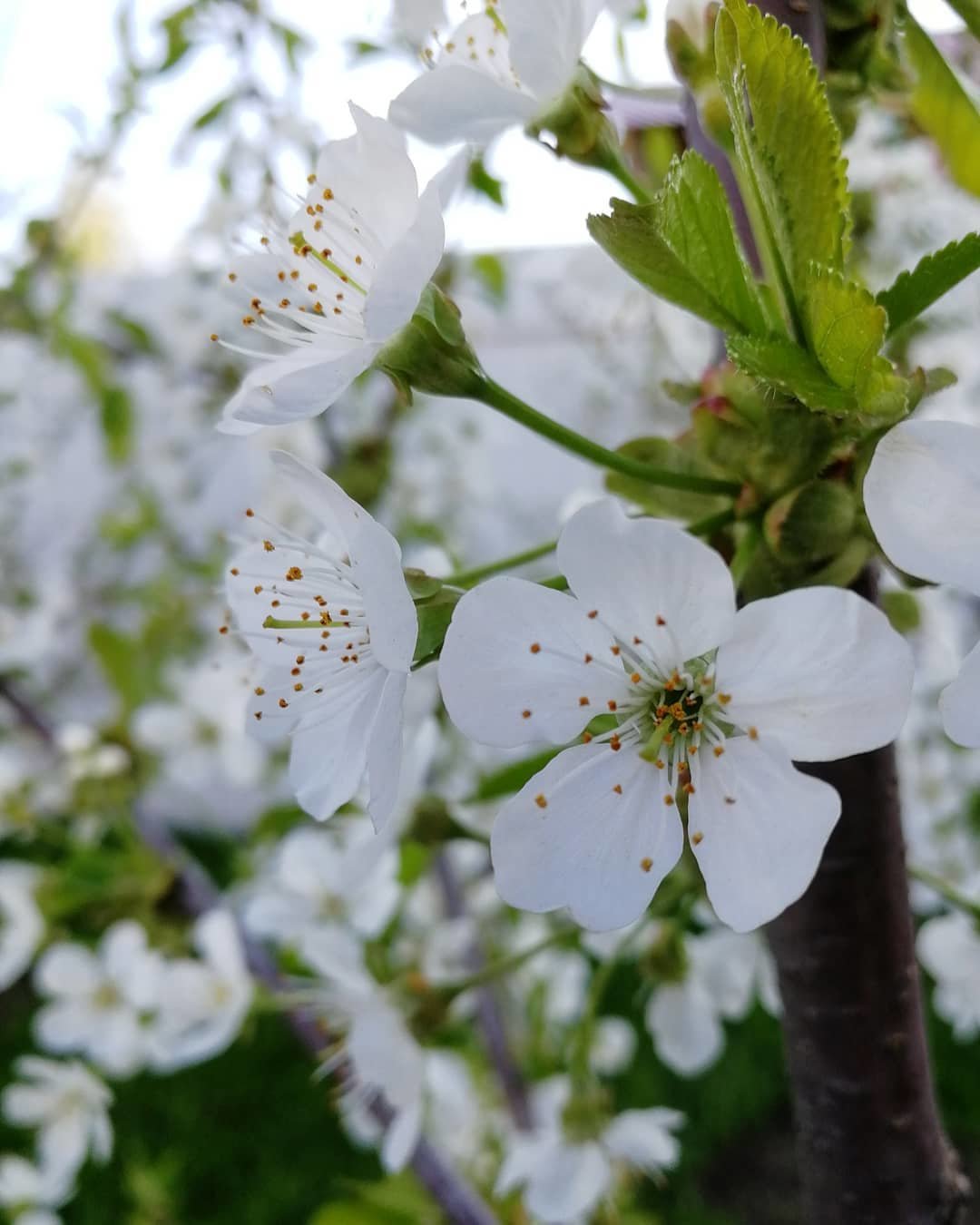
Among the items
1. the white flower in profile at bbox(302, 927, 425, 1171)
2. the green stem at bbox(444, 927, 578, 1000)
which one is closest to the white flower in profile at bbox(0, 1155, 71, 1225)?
the white flower in profile at bbox(302, 927, 425, 1171)

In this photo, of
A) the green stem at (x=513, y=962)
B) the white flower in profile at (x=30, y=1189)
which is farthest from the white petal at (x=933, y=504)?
the white flower in profile at (x=30, y=1189)

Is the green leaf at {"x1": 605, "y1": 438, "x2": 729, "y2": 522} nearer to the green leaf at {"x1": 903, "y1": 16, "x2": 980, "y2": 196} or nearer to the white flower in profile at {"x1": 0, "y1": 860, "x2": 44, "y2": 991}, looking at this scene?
the green leaf at {"x1": 903, "y1": 16, "x2": 980, "y2": 196}

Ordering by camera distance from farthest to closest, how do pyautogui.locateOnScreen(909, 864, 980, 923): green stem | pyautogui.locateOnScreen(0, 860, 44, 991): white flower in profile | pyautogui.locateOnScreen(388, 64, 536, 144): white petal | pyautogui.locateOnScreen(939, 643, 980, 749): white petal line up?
1. pyautogui.locateOnScreen(0, 860, 44, 991): white flower in profile
2. pyautogui.locateOnScreen(909, 864, 980, 923): green stem
3. pyautogui.locateOnScreen(388, 64, 536, 144): white petal
4. pyautogui.locateOnScreen(939, 643, 980, 749): white petal

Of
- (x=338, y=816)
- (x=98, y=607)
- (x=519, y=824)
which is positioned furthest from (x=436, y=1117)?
(x=98, y=607)

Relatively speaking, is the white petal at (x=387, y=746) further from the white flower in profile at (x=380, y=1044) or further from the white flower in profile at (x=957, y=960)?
the white flower in profile at (x=957, y=960)

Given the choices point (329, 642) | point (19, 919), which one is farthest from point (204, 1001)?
point (329, 642)

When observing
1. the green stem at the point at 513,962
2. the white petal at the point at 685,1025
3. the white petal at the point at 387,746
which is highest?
the white petal at the point at 387,746

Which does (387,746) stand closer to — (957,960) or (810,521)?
(810,521)
